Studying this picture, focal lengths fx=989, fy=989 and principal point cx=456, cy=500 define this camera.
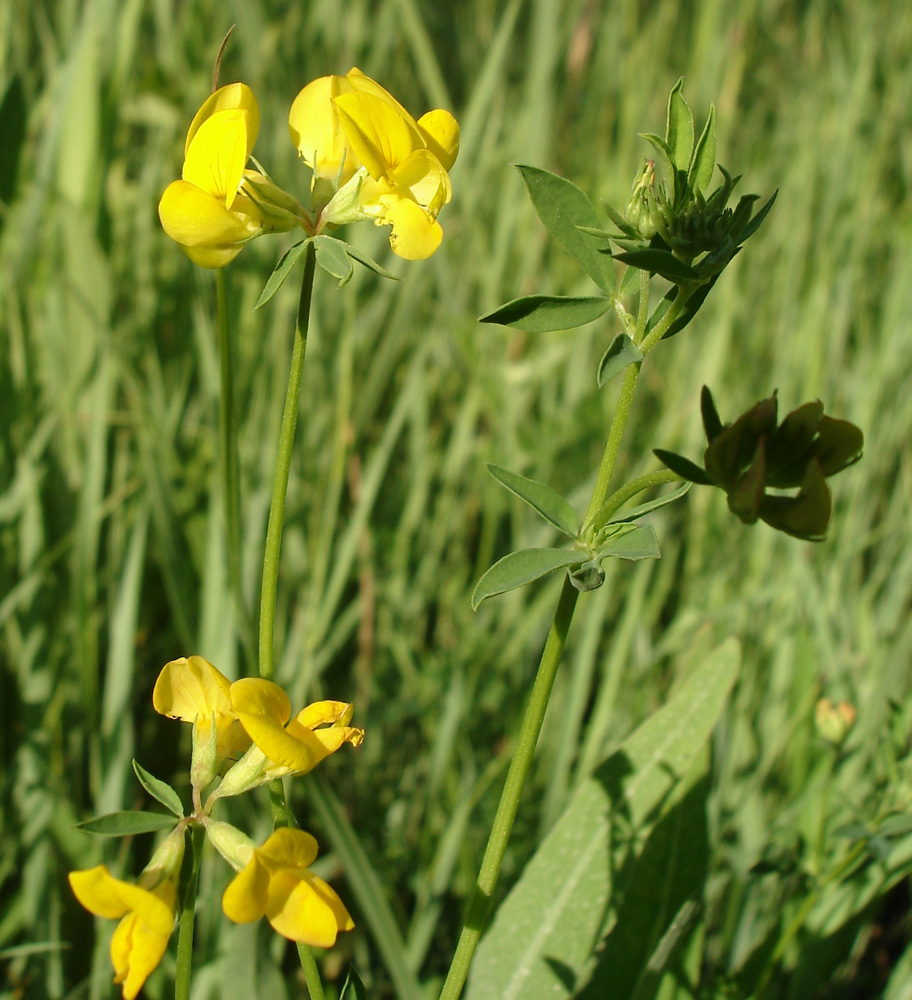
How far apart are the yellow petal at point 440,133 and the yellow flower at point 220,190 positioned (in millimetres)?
157

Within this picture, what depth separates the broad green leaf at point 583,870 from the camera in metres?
1.38

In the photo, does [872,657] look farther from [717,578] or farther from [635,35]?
[635,35]

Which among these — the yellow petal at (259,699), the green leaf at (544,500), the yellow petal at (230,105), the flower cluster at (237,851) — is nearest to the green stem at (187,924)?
the flower cluster at (237,851)

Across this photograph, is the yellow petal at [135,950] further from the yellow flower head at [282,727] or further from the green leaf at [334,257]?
the green leaf at [334,257]

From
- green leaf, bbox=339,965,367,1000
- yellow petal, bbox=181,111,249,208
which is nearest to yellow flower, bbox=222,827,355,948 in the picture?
green leaf, bbox=339,965,367,1000

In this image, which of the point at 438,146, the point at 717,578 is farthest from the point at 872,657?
the point at 438,146

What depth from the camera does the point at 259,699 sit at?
85 centimetres

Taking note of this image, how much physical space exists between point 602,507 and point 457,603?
1.34 metres

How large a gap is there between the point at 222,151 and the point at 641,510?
0.51m

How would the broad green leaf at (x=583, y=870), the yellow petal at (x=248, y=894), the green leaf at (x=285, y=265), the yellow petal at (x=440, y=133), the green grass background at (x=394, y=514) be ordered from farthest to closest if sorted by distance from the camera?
the green grass background at (x=394, y=514), the broad green leaf at (x=583, y=870), the yellow petal at (x=440, y=133), the green leaf at (x=285, y=265), the yellow petal at (x=248, y=894)

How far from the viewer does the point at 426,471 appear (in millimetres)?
2371

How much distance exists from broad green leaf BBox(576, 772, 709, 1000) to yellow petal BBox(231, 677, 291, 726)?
771 millimetres

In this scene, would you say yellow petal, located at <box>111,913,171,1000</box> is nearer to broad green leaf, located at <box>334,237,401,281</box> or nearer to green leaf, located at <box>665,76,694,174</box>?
broad green leaf, located at <box>334,237,401,281</box>

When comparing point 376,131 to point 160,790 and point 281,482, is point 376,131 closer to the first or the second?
→ point 281,482
